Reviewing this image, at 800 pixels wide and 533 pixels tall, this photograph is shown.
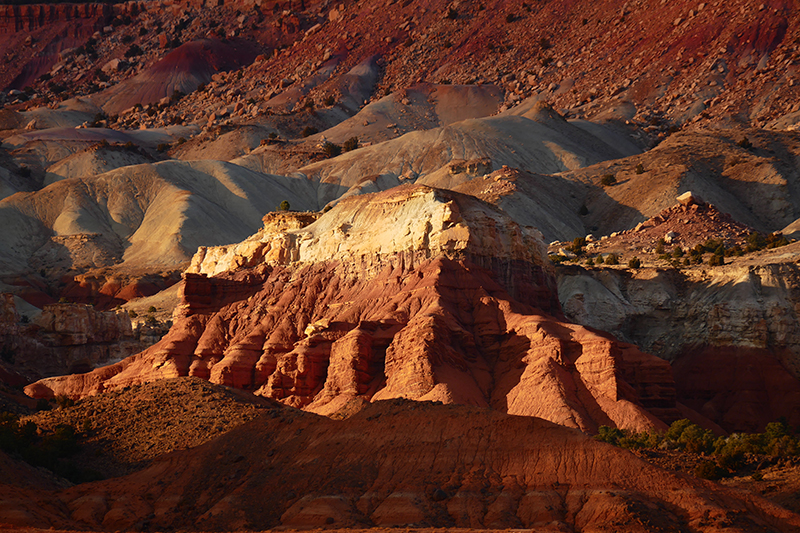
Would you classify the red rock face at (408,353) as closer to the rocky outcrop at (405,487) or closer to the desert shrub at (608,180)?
the rocky outcrop at (405,487)

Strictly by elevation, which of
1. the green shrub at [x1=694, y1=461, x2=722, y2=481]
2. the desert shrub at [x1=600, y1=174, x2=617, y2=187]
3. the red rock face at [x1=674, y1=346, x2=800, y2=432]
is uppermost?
the desert shrub at [x1=600, y1=174, x2=617, y2=187]

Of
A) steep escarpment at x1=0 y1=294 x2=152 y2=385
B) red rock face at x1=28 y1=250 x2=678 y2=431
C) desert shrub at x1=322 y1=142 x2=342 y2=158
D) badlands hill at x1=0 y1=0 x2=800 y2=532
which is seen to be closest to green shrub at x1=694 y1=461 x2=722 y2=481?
badlands hill at x1=0 y1=0 x2=800 y2=532

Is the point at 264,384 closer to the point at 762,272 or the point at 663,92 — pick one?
the point at 762,272

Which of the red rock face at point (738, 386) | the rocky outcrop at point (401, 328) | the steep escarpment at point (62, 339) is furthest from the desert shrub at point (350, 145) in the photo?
the red rock face at point (738, 386)

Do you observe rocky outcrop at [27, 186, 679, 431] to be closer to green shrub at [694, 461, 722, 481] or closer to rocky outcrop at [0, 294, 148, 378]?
green shrub at [694, 461, 722, 481]

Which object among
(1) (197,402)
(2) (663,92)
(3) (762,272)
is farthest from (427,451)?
(2) (663,92)

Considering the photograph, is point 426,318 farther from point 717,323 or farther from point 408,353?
point 717,323
